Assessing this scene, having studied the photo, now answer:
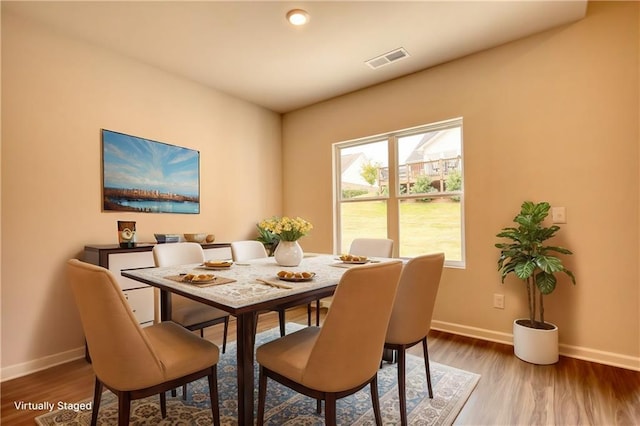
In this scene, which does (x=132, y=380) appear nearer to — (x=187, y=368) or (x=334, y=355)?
(x=187, y=368)

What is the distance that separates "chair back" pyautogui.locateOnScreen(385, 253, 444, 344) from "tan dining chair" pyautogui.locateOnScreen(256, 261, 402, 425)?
37 centimetres

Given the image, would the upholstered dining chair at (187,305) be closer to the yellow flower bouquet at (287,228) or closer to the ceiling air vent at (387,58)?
the yellow flower bouquet at (287,228)

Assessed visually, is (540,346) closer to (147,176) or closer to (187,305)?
(187,305)

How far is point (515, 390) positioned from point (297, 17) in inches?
121

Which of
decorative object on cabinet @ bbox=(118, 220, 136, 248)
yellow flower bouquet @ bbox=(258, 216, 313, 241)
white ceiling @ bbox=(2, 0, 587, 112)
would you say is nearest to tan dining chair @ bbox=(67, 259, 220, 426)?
yellow flower bouquet @ bbox=(258, 216, 313, 241)

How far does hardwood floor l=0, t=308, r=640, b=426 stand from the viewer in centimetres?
180

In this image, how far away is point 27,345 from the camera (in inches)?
96.3

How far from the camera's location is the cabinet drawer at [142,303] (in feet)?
8.94

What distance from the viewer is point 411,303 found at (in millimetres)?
1761

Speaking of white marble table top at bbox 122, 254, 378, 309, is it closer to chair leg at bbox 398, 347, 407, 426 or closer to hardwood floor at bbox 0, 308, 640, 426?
chair leg at bbox 398, 347, 407, 426

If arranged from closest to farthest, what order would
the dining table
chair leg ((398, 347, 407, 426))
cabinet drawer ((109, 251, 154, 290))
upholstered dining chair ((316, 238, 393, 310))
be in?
the dining table < chair leg ((398, 347, 407, 426)) < cabinet drawer ((109, 251, 154, 290)) < upholstered dining chair ((316, 238, 393, 310))

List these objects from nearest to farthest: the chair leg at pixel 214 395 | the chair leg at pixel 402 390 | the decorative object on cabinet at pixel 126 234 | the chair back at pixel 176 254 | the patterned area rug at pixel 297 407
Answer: the chair leg at pixel 214 395
the chair leg at pixel 402 390
the patterned area rug at pixel 297 407
the chair back at pixel 176 254
the decorative object on cabinet at pixel 126 234

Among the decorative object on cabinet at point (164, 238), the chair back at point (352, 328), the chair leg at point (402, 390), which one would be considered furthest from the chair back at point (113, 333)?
the decorative object on cabinet at point (164, 238)

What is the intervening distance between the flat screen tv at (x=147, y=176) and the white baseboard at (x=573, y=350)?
3.05 m
